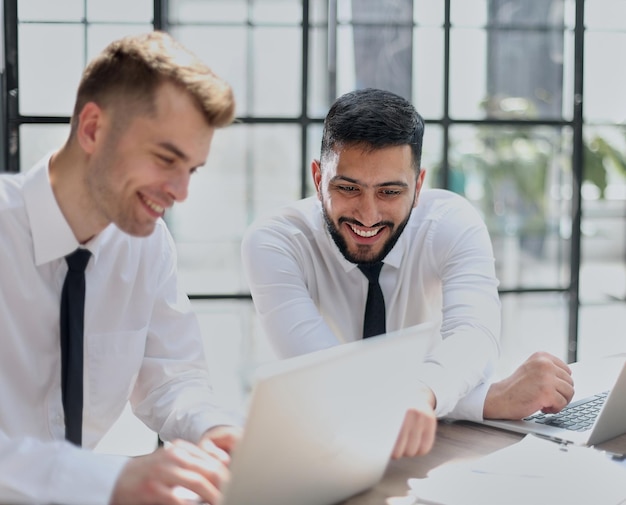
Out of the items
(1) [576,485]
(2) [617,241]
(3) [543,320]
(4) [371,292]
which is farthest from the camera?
(2) [617,241]

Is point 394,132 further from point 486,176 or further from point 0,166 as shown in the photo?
point 486,176

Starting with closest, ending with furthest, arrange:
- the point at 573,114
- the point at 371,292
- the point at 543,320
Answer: the point at 371,292 < the point at 573,114 < the point at 543,320

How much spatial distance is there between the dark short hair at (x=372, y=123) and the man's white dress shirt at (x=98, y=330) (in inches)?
20.8

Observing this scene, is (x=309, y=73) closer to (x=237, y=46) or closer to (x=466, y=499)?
(x=237, y=46)

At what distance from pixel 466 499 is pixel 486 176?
182 inches

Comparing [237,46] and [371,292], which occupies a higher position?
[237,46]

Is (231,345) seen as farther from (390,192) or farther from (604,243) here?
(604,243)

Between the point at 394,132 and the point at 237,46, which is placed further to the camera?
the point at 237,46

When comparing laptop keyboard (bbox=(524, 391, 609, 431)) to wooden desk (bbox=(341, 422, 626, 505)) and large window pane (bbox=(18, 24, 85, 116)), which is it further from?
large window pane (bbox=(18, 24, 85, 116))

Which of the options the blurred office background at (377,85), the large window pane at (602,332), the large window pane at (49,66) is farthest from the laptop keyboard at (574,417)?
the large window pane at (602,332)

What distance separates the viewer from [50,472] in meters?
1.33

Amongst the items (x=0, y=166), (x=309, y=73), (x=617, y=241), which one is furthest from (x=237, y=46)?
(x=617, y=241)

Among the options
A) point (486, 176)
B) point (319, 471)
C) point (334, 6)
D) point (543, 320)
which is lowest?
point (543, 320)

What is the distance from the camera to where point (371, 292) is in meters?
2.34
